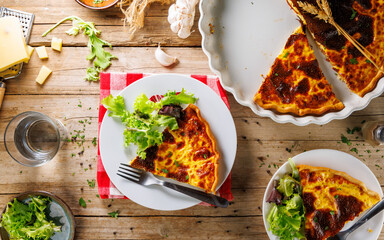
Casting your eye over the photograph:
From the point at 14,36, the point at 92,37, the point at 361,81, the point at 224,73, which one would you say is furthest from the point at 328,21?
the point at 14,36

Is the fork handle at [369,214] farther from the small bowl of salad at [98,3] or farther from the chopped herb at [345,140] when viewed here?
the small bowl of salad at [98,3]

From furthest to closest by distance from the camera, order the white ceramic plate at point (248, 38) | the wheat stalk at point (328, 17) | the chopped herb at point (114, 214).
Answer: the chopped herb at point (114, 214)
the white ceramic plate at point (248, 38)
the wheat stalk at point (328, 17)

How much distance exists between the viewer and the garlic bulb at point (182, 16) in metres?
3.36

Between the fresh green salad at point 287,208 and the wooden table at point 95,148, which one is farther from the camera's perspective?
the wooden table at point 95,148

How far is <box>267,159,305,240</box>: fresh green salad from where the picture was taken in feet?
10.6

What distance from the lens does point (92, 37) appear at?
3.59 meters

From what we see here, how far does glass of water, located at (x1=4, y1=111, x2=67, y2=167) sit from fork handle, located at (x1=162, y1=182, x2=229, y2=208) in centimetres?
134

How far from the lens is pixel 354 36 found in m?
3.39

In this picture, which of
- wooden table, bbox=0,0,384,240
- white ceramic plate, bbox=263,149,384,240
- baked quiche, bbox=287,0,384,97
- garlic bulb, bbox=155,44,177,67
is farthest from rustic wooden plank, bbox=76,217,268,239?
baked quiche, bbox=287,0,384,97

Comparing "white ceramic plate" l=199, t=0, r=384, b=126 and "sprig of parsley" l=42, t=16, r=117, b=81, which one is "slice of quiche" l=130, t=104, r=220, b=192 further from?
"sprig of parsley" l=42, t=16, r=117, b=81

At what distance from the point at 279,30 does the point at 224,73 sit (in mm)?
752

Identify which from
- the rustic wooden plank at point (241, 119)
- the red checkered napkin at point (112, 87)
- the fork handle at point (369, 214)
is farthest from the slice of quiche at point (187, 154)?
the fork handle at point (369, 214)

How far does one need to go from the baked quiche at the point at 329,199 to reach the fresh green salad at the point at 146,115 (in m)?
1.40

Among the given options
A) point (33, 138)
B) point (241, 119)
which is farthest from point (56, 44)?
point (241, 119)
